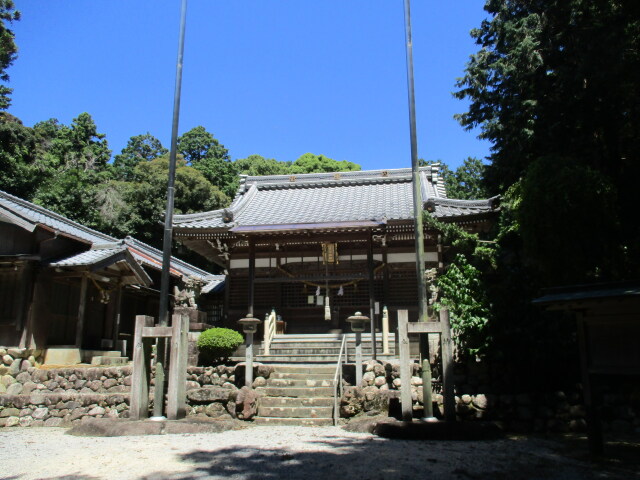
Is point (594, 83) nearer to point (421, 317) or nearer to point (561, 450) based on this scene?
point (421, 317)

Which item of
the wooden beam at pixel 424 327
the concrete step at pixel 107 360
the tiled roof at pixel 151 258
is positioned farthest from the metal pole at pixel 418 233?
the tiled roof at pixel 151 258

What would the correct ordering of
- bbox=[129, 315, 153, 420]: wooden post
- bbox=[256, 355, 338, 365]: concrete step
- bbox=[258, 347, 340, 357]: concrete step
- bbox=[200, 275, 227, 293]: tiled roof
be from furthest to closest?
bbox=[200, 275, 227, 293]: tiled roof
bbox=[258, 347, 340, 357]: concrete step
bbox=[256, 355, 338, 365]: concrete step
bbox=[129, 315, 153, 420]: wooden post

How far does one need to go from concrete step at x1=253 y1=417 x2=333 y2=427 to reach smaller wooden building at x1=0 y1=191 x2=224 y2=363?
217 inches

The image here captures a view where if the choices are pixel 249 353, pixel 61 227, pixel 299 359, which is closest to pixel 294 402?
pixel 249 353

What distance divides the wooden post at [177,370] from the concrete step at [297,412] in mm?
1927

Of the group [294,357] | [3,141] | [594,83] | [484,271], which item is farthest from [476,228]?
[3,141]

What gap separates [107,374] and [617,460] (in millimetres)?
11173

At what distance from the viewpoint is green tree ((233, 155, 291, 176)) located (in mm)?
42719

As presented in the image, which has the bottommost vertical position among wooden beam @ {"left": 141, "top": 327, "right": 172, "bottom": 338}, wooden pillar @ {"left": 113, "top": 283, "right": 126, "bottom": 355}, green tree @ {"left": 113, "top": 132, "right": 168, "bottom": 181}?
wooden beam @ {"left": 141, "top": 327, "right": 172, "bottom": 338}

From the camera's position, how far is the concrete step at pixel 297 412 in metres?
10.7

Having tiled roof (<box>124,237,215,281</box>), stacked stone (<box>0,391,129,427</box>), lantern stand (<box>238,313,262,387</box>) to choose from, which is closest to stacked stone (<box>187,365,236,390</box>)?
lantern stand (<box>238,313,262,387</box>)

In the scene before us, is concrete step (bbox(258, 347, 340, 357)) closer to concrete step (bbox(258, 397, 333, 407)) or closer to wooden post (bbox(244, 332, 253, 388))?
concrete step (bbox(258, 397, 333, 407))

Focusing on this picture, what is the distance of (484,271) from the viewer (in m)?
12.6

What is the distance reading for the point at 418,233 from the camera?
32.1 feet
